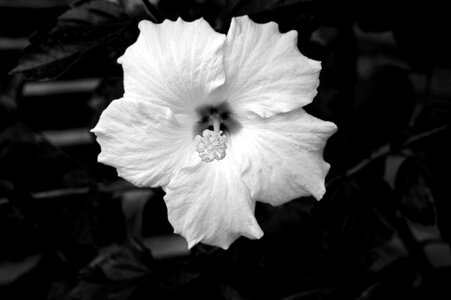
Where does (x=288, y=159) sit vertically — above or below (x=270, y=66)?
below

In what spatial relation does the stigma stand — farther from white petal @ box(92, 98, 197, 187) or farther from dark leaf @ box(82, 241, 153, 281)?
dark leaf @ box(82, 241, 153, 281)

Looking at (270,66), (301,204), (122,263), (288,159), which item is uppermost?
(270,66)

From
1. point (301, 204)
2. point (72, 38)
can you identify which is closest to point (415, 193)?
point (301, 204)

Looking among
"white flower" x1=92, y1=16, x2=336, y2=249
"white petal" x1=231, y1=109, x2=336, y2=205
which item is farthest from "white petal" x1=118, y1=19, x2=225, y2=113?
"white petal" x1=231, y1=109, x2=336, y2=205

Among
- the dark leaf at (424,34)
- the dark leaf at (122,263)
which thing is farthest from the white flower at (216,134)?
the dark leaf at (424,34)

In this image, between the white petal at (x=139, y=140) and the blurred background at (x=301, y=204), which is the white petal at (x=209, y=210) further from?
the blurred background at (x=301, y=204)

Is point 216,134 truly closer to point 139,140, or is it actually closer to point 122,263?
point 139,140
